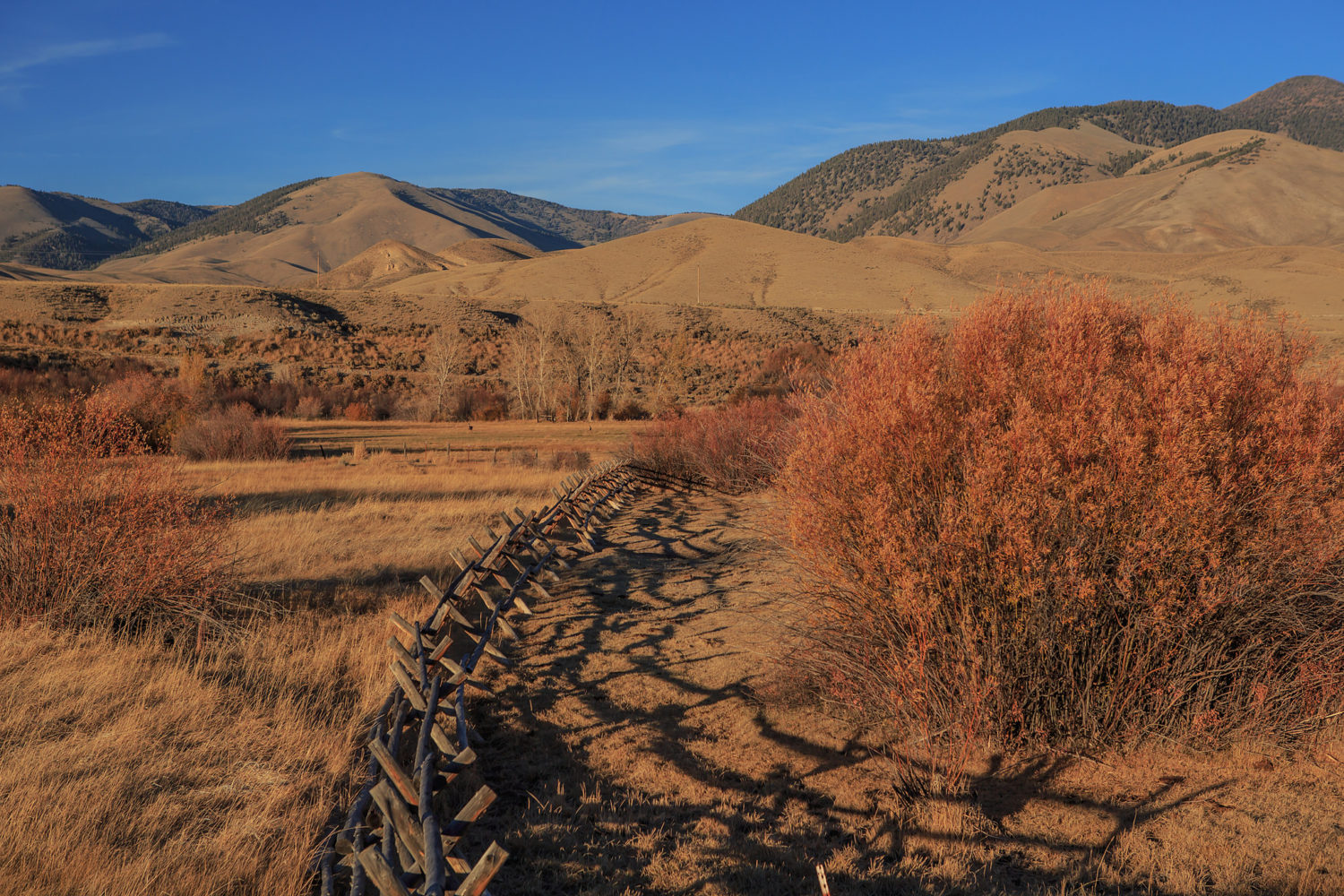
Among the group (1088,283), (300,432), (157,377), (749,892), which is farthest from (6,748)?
(157,377)

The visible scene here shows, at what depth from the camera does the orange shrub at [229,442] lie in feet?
83.8

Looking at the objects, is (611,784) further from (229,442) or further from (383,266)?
(383,266)

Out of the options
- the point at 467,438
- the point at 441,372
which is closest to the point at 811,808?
the point at 467,438

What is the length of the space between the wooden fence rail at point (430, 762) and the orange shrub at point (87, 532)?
8.31 ft

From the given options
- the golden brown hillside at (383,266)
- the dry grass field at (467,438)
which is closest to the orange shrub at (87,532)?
the dry grass field at (467,438)

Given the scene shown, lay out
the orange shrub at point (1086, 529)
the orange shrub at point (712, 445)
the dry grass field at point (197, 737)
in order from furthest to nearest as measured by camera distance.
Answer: the orange shrub at point (712, 445) → the orange shrub at point (1086, 529) → the dry grass field at point (197, 737)

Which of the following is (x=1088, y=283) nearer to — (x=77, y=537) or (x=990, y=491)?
(x=990, y=491)

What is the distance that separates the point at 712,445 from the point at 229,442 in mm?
16569

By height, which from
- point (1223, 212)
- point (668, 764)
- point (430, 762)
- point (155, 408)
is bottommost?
point (668, 764)

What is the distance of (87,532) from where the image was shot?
7.99 m

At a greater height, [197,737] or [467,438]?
[197,737]

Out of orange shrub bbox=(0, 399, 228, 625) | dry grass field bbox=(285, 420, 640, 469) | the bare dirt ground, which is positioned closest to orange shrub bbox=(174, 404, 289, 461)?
dry grass field bbox=(285, 420, 640, 469)

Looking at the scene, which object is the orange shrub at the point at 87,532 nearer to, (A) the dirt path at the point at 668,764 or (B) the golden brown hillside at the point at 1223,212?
(A) the dirt path at the point at 668,764

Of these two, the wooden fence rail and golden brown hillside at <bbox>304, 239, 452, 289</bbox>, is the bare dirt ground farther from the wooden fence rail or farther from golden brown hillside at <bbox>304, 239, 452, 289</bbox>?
golden brown hillside at <bbox>304, 239, 452, 289</bbox>
